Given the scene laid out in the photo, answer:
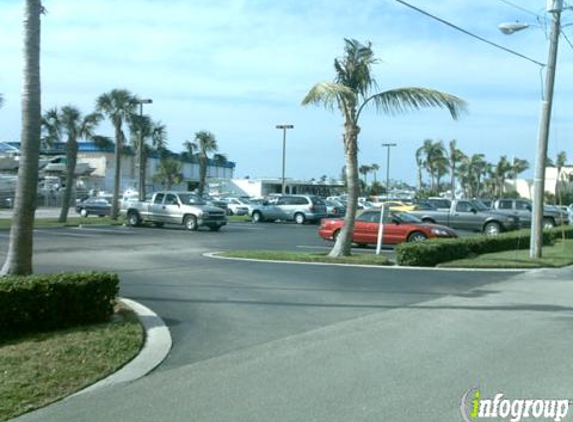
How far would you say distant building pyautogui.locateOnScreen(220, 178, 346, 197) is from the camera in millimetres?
95338

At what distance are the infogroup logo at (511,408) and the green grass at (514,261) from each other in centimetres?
1106

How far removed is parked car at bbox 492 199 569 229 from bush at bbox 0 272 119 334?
2741cm

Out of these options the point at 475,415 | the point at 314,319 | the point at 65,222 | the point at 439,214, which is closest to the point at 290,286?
the point at 314,319

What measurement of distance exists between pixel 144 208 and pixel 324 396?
92.3ft

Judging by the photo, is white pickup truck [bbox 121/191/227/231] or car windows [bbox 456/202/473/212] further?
car windows [bbox 456/202/473/212]

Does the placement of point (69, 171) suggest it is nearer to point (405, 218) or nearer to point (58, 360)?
point (405, 218)

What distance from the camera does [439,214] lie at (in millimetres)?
32375

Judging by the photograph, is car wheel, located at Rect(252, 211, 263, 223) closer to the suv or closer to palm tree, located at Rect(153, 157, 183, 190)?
the suv

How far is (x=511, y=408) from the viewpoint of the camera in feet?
18.2

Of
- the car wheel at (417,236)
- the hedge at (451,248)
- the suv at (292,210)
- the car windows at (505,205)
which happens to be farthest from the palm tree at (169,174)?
the hedge at (451,248)

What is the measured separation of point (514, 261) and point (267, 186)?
81.3 metres

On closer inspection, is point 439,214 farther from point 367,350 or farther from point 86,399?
point 86,399

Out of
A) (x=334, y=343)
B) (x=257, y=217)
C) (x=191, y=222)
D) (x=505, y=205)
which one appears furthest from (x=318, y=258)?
(x=257, y=217)

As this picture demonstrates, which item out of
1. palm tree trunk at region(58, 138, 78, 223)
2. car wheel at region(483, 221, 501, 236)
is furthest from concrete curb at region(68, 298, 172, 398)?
palm tree trunk at region(58, 138, 78, 223)
